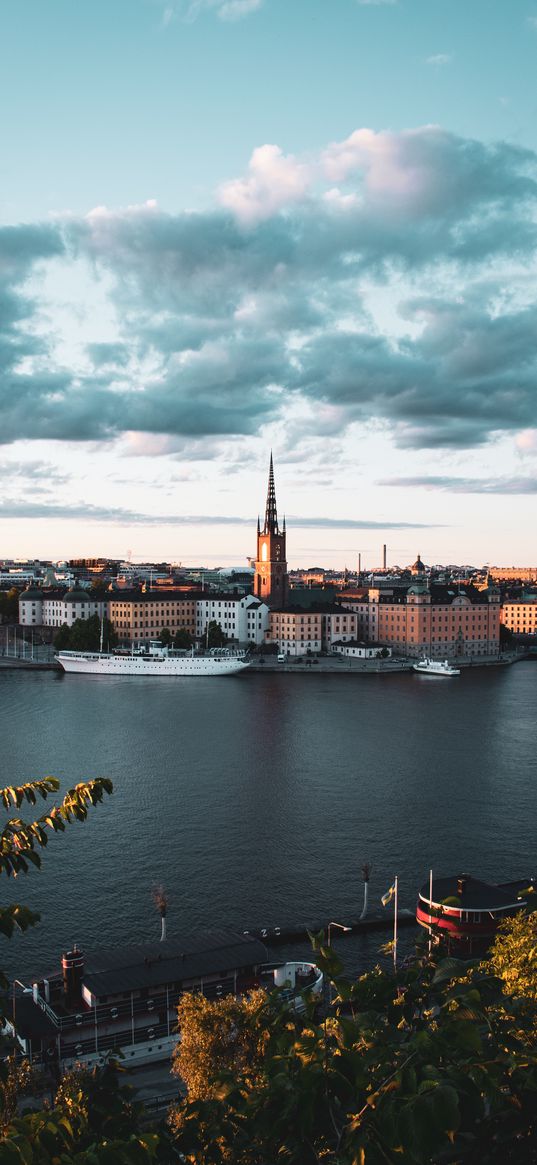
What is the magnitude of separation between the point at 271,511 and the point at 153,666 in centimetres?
1929

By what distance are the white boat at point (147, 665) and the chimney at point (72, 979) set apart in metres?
34.1

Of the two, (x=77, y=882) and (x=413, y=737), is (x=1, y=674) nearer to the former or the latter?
(x=413, y=737)

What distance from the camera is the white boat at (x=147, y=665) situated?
44.9m

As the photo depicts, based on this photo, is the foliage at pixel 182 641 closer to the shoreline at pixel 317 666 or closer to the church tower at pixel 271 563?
the shoreline at pixel 317 666

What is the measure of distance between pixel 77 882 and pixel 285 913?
11.3 feet

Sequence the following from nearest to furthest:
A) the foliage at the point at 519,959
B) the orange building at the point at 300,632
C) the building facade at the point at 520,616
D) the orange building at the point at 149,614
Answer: the foliage at the point at 519,959, the orange building at the point at 300,632, the orange building at the point at 149,614, the building facade at the point at 520,616

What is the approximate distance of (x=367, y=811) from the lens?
61.8 feet

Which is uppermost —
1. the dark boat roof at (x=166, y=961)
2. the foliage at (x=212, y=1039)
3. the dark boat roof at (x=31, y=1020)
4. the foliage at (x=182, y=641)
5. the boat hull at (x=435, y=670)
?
the foliage at (x=182, y=641)

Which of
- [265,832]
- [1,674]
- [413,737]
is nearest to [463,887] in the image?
[265,832]

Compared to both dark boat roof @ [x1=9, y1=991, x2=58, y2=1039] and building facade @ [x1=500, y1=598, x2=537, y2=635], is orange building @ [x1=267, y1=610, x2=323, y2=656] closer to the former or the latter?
building facade @ [x1=500, y1=598, x2=537, y2=635]

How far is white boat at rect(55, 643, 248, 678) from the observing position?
4494 cm

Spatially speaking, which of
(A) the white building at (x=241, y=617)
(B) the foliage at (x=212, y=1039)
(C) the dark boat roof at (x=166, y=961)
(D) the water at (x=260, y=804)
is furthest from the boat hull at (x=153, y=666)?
(B) the foliage at (x=212, y=1039)

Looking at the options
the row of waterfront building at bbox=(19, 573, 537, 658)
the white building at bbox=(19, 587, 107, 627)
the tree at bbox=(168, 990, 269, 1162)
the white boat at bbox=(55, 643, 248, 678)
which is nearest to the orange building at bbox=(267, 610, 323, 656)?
the row of waterfront building at bbox=(19, 573, 537, 658)

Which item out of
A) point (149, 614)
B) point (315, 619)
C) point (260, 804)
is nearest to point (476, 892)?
point (260, 804)
